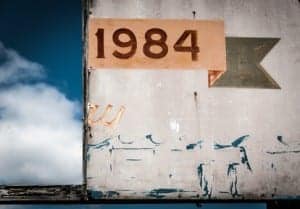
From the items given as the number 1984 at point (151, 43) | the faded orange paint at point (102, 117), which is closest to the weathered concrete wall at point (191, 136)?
the faded orange paint at point (102, 117)

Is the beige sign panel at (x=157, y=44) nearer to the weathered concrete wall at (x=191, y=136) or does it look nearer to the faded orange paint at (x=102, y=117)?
the weathered concrete wall at (x=191, y=136)

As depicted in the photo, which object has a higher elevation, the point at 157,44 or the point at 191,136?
the point at 157,44

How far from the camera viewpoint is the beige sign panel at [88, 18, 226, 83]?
15.3ft

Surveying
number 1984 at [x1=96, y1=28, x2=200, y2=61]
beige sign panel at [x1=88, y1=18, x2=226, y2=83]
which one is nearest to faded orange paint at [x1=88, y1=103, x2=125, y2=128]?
beige sign panel at [x1=88, y1=18, x2=226, y2=83]

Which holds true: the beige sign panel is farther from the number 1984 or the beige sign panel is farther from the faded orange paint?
the faded orange paint

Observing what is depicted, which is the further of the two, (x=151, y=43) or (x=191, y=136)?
(x=151, y=43)

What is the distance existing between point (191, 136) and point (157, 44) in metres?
0.91

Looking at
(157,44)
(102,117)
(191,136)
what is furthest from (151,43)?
(191,136)

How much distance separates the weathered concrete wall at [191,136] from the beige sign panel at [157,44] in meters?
0.08

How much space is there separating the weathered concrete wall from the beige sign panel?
0.26 ft

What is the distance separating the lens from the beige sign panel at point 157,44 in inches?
183

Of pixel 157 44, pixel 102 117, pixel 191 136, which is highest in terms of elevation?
pixel 157 44

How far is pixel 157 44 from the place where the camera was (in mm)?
4727

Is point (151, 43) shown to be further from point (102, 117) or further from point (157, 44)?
point (102, 117)
